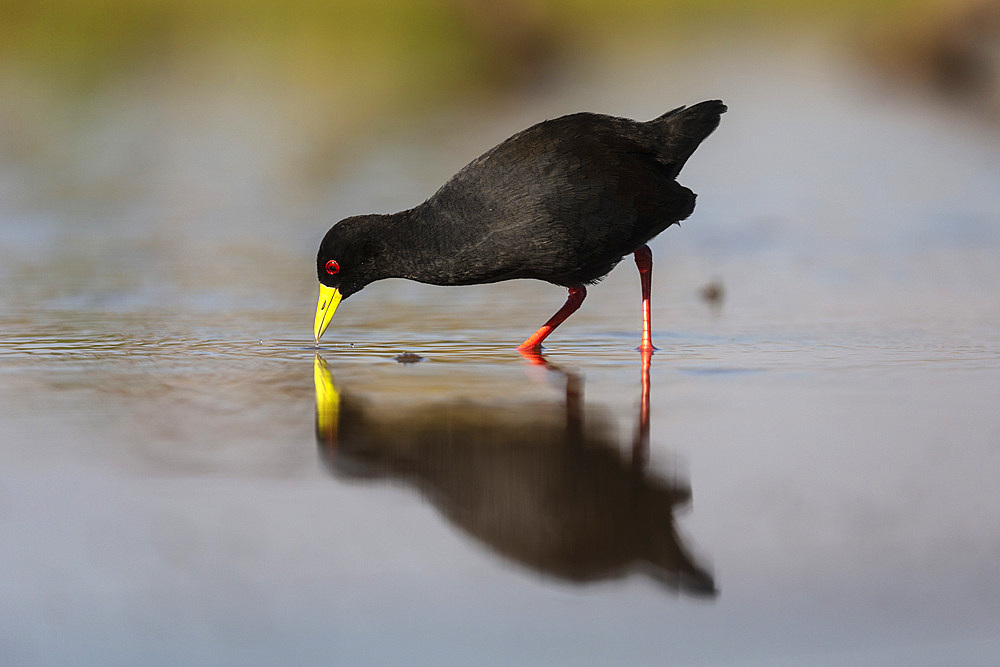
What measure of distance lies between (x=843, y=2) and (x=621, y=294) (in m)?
14.5

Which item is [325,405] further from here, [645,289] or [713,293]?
[713,293]

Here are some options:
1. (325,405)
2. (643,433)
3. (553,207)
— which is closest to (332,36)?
(553,207)

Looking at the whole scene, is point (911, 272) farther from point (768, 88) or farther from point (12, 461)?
point (768, 88)

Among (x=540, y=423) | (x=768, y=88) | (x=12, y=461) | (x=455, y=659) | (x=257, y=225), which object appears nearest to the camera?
(x=455, y=659)

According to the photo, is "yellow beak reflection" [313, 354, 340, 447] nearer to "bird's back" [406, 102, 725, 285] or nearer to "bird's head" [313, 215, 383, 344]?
"bird's head" [313, 215, 383, 344]

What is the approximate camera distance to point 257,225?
1185cm

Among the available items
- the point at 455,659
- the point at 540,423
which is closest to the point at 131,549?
the point at 455,659

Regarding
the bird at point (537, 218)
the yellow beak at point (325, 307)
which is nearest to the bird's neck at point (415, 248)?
the bird at point (537, 218)

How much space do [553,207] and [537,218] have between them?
94mm

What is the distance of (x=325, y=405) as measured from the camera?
4.88m

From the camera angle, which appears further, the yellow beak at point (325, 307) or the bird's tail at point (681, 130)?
the bird's tail at point (681, 130)

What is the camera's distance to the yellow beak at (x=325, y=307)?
6.69 meters

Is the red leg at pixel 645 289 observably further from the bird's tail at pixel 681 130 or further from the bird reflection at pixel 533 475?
the bird reflection at pixel 533 475

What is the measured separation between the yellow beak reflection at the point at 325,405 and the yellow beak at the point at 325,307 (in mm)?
630
